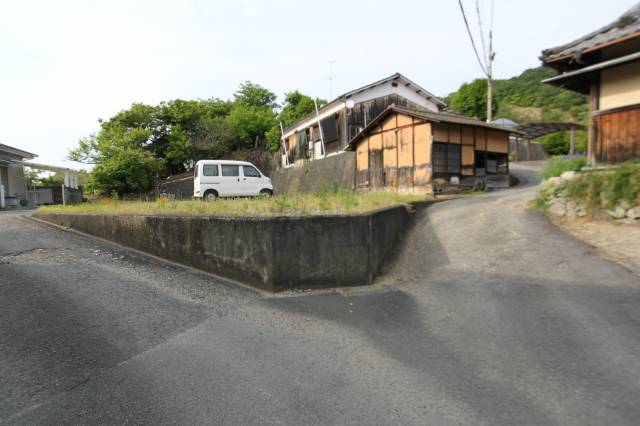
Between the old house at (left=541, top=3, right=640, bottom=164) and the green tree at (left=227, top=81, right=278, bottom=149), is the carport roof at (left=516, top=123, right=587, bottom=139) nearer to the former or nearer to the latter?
the old house at (left=541, top=3, right=640, bottom=164)

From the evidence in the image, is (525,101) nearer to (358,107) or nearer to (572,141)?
(572,141)

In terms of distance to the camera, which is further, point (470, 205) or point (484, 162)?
point (484, 162)

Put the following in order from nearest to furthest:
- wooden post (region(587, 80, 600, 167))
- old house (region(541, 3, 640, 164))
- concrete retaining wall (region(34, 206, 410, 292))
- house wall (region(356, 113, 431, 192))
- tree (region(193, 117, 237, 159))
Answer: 1. concrete retaining wall (region(34, 206, 410, 292))
2. old house (region(541, 3, 640, 164))
3. wooden post (region(587, 80, 600, 167))
4. house wall (region(356, 113, 431, 192))
5. tree (region(193, 117, 237, 159))

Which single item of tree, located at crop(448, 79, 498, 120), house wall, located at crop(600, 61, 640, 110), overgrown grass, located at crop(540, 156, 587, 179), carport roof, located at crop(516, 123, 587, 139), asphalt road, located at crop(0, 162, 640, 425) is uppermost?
tree, located at crop(448, 79, 498, 120)

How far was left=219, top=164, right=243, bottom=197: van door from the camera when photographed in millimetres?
13484

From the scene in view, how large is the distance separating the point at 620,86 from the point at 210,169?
40.9 ft

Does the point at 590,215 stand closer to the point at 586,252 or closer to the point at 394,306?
the point at 586,252

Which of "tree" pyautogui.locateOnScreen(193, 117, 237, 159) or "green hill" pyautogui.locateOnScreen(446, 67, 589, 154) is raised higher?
"green hill" pyautogui.locateOnScreen(446, 67, 589, 154)

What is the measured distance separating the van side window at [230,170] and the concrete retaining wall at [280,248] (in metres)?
7.59

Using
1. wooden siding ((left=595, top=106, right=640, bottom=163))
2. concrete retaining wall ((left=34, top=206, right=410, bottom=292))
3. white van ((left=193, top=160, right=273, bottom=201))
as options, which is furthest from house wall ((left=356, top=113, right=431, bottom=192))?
concrete retaining wall ((left=34, top=206, right=410, bottom=292))

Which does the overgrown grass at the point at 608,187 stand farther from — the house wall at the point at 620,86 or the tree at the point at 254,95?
the tree at the point at 254,95

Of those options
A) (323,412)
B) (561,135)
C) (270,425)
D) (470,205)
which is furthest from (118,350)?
(561,135)

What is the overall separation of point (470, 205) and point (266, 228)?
279 inches

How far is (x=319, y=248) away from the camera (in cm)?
520
